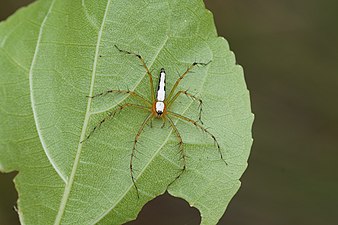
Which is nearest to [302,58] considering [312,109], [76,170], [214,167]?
[312,109]

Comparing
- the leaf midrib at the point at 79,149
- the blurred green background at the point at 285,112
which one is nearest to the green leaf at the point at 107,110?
the leaf midrib at the point at 79,149

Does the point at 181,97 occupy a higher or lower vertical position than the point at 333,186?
higher

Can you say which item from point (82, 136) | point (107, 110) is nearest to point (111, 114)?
point (107, 110)

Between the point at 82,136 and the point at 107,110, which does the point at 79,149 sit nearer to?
the point at 82,136

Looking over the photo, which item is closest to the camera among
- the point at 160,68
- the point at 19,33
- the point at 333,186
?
the point at 19,33

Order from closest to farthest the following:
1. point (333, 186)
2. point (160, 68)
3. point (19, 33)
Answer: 1. point (19, 33)
2. point (160, 68)
3. point (333, 186)

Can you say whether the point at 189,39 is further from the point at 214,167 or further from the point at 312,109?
the point at 312,109

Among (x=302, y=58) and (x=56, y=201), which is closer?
(x=56, y=201)
